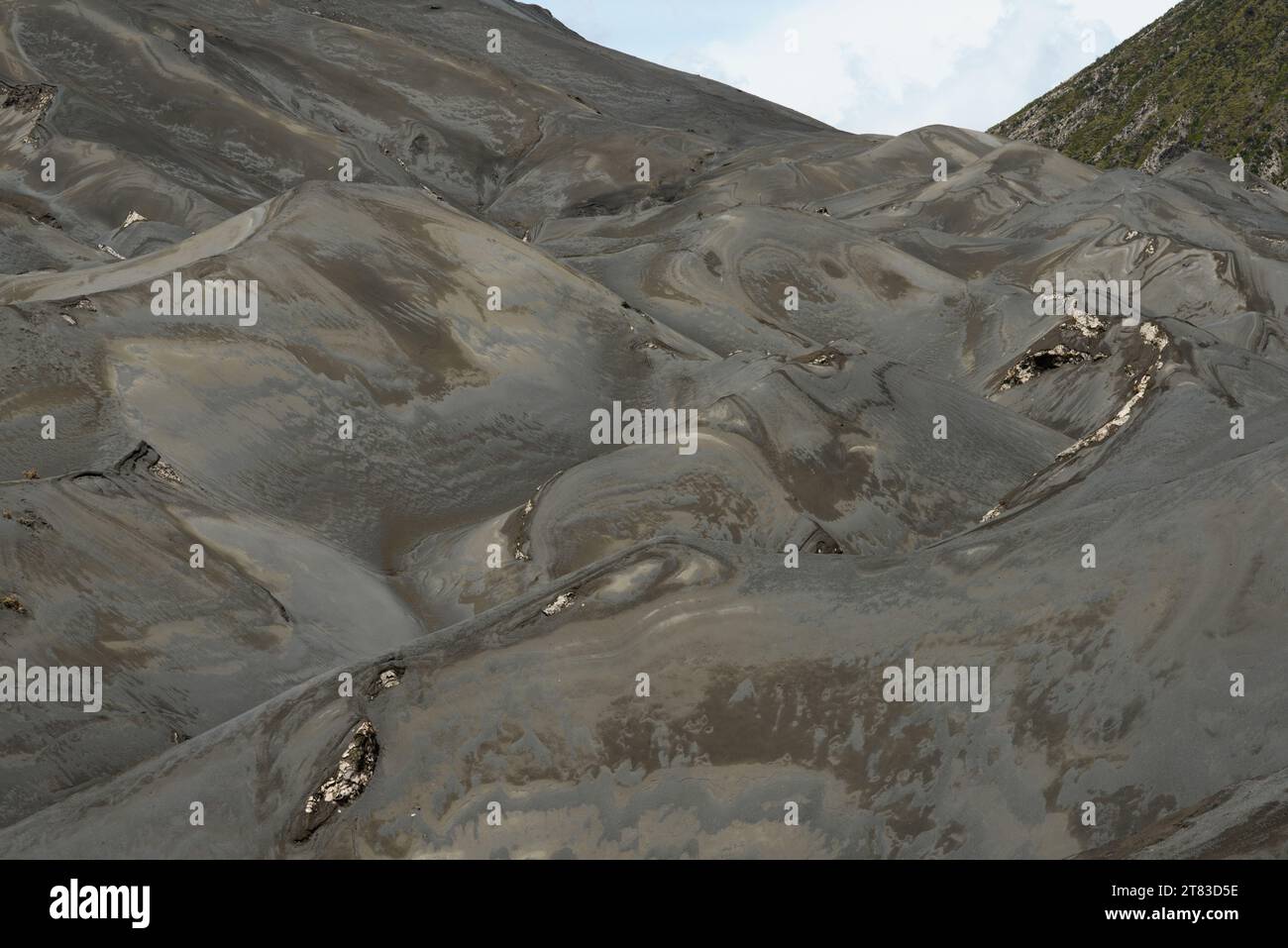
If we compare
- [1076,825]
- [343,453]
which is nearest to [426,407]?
[343,453]

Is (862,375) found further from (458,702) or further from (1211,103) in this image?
(1211,103)

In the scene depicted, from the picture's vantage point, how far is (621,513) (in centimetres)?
1853

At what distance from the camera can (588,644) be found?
35.5ft

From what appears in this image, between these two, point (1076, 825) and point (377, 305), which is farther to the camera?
point (377, 305)

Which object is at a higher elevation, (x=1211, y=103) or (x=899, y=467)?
(x=1211, y=103)

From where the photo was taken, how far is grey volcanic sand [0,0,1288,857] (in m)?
9.65

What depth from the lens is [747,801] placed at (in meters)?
9.62

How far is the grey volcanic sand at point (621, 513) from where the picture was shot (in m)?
9.65

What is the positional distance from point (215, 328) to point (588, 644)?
12.1m
